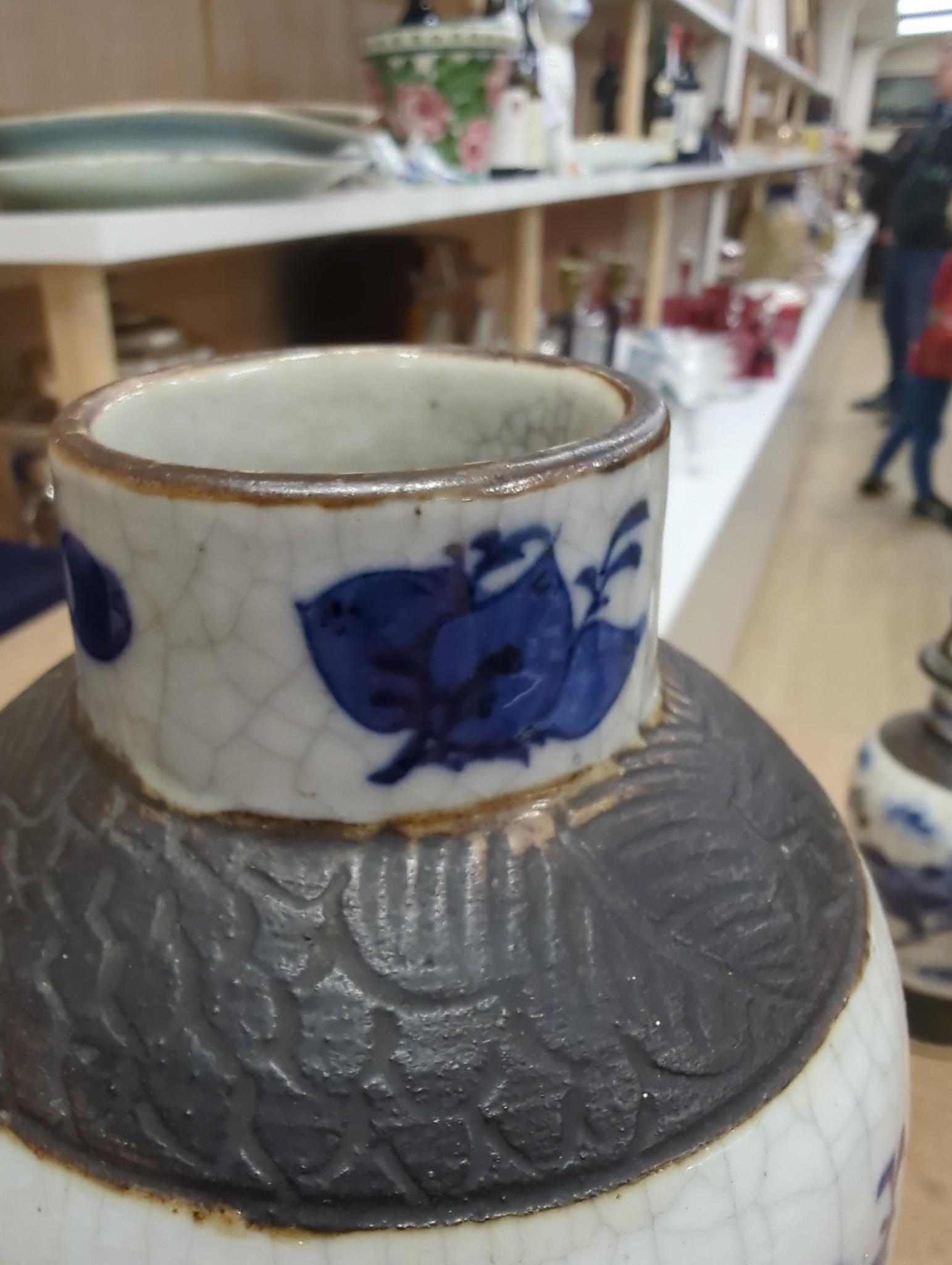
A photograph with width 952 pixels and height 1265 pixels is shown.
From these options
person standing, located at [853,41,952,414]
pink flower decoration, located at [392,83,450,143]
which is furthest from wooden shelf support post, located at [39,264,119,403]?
person standing, located at [853,41,952,414]

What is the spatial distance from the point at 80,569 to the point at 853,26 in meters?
7.41

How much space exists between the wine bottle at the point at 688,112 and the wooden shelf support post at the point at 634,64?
0.26 metres

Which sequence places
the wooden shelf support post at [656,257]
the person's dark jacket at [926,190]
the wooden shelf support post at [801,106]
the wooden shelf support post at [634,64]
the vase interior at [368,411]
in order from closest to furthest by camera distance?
the vase interior at [368,411]
the wooden shelf support post at [634,64]
the wooden shelf support post at [656,257]
the person's dark jacket at [926,190]
the wooden shelf support post at [801,106]

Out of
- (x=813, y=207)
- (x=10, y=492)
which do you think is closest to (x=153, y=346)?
(x=10, y=492)

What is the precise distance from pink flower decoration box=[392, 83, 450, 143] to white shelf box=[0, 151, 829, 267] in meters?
0.07

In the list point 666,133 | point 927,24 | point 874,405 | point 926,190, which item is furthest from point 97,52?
point 927,24

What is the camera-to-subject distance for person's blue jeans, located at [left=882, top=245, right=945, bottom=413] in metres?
2.83

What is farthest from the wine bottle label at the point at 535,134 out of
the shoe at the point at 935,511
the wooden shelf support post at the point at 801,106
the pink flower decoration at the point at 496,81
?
the wooden shelf support post at the point at 801,106

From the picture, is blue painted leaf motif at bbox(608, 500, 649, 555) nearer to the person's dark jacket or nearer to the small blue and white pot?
the small blue and white pot

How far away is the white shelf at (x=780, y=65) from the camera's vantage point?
2934mm

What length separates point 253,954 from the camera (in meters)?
0.25

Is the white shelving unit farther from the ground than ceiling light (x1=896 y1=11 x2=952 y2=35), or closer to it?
closer to it

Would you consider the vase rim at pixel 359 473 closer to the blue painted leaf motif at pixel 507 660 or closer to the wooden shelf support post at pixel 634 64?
the blue painted leaf motif at pixel 507 660

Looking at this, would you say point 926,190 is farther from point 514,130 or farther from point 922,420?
point 514,130
